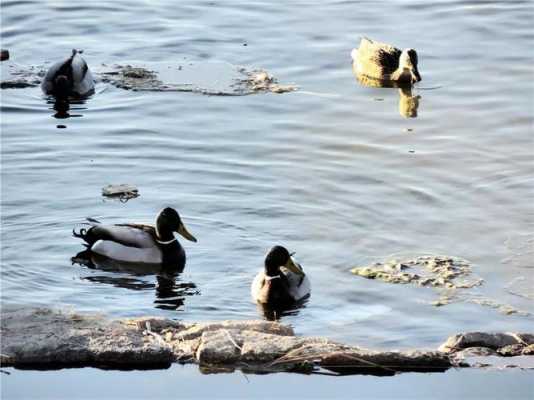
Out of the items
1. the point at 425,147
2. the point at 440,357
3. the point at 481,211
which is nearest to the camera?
the point at 440,357

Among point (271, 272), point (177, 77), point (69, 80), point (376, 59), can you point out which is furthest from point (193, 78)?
point (271, 272)

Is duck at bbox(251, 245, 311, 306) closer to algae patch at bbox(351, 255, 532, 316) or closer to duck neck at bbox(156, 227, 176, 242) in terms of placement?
algae patch at bbox(351, 255, 532, 316)

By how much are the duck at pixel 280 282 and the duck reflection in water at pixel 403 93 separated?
22.4 feet

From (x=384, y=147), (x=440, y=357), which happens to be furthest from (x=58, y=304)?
(x=384, y=147)

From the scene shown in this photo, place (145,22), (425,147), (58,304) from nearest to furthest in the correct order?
1. (58,304)
2. (425,147)
3. (145,22)

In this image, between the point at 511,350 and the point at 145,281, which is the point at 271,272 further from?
the point at 511,350

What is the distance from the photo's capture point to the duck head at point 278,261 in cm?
1310

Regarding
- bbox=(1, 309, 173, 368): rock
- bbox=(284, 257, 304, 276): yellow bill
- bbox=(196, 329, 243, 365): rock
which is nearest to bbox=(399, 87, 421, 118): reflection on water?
bbox=(284, 257, 304, 276): yellow bill

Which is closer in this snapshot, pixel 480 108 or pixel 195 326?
pixel 195 326

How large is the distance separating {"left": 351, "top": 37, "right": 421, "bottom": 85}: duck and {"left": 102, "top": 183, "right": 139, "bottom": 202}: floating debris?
6.54 meters

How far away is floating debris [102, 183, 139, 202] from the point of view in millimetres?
15781

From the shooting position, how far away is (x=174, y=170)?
1670 centimetres

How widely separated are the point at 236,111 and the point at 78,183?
3637 mm

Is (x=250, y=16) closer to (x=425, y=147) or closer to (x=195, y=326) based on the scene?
(x=425, y=147)
